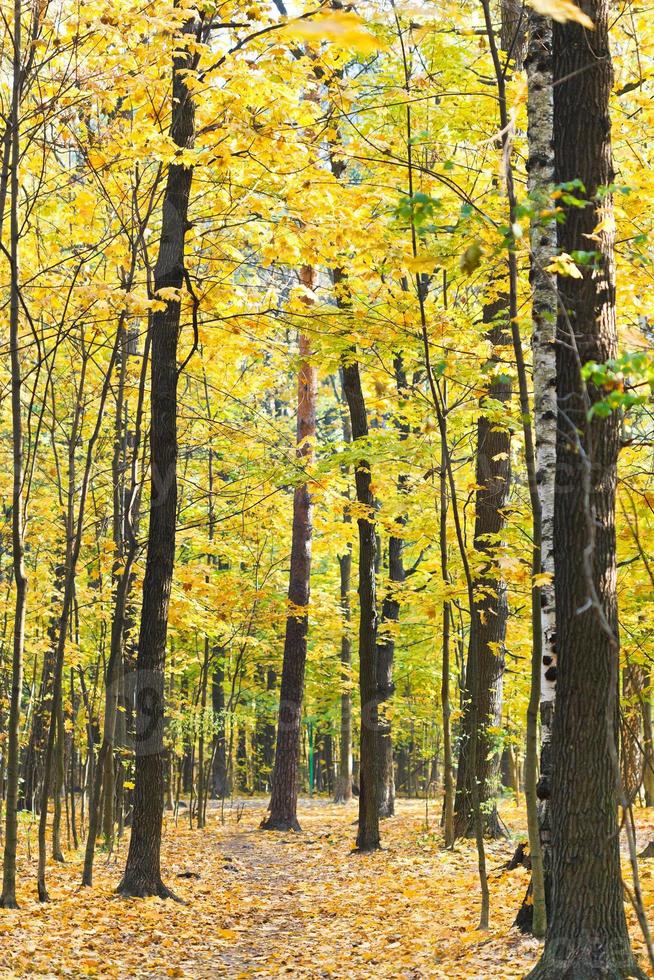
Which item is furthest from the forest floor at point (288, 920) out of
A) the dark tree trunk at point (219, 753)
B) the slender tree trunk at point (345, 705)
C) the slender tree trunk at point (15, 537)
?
the dark tree trunk at point (219, 753)

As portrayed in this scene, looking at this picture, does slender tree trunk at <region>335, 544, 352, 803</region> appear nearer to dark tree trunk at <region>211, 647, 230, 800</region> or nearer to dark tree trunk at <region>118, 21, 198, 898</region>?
dark tree trunk at <region>211, 647, 230, 800</region>

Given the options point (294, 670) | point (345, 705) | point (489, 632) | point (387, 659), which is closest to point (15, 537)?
point (489, 632)

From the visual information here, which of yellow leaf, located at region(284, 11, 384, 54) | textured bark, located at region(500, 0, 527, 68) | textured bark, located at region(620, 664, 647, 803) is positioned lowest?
textured bark, located at region(620, 664, 647, 803)

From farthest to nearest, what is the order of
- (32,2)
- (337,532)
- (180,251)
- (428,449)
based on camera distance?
(337,532), (428,449), (180,251), (32,2)

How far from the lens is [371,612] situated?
11.2m

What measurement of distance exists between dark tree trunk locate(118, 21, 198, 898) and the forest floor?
95cm

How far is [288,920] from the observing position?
25.4ft

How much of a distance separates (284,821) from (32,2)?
12.0m

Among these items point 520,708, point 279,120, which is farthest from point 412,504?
point 520,708

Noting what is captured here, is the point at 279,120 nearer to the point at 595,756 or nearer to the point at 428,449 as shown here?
the point at 428,449

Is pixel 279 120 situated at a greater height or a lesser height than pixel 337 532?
greater

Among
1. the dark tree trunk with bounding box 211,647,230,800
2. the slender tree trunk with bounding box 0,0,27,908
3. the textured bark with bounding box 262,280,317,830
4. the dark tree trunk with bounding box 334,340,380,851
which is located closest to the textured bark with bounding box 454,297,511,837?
the dark tree trunk with bounding box 334,340,380,851

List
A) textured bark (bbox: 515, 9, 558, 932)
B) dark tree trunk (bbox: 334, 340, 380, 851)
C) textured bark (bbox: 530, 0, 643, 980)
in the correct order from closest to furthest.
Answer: textured bark (bbox: 530, 0, 643, 980), textured bark (bbox: 515, 9, 558, 932), dark tree trunk (bbox: 334, 340, 380, 851)

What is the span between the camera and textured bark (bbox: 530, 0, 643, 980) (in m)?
4.27
